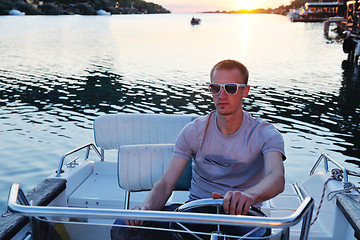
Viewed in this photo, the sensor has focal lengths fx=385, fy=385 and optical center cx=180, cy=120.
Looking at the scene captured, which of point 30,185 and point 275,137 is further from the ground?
point 275,137

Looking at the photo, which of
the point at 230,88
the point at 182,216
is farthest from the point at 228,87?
the point at 182,216

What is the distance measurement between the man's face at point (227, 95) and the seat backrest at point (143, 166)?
1.06m

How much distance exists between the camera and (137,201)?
190 inches

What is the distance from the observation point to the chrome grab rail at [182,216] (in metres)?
1.84

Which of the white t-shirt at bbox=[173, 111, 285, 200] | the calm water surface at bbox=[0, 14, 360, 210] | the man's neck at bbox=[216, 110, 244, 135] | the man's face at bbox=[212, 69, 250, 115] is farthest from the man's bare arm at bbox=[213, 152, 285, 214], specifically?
the calm water surface at bbox=[0, 14, 360, 210]

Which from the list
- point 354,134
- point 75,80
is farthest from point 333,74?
point 75,80

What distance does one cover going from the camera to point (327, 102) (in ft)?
47.2

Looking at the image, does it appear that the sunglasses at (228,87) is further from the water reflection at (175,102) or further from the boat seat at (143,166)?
the water reflection at (175,102)

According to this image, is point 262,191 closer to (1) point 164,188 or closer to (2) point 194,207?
(2) point 194,207

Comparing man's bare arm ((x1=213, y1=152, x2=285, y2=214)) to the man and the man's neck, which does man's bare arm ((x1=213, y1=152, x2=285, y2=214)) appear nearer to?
the man

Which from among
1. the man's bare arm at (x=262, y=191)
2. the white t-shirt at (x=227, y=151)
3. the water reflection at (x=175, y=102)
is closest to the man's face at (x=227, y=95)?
the white t-shirt at (x=227, y=151)

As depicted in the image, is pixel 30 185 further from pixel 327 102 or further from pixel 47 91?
pixel 327 102

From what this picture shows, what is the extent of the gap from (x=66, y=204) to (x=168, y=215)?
3.00 metres

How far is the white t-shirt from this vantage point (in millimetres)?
3023
